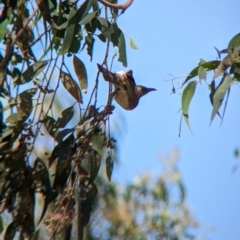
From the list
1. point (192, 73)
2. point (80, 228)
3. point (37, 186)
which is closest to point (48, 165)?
point (37, 186)

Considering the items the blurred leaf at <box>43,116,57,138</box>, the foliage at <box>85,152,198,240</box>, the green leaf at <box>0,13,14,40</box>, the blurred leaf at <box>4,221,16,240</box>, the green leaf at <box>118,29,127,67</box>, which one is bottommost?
the blurred leaf at <box>4,221,16,240</box>

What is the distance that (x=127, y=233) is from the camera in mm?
3898

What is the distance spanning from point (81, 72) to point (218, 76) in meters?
0.38

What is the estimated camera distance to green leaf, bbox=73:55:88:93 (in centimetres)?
189

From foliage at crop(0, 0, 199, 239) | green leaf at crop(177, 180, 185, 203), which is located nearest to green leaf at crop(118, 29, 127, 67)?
foliage at crop(0, 0, 199, 239)

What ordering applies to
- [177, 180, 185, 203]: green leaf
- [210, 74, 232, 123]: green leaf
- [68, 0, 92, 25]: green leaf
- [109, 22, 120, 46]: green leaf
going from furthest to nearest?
1. [177, 180, 185, 203]: green leaf
2. [109, 22, 120, 46]: green leaf
3. [68, 0, 92, 25]: green leaf
4. [210, 74, 232, 123]: green leaf

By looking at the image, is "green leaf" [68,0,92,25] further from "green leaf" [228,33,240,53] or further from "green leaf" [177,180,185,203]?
"green leaf" [177,180,185,203]

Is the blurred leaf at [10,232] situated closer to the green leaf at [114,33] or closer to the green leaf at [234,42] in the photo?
the green leaf at [114,33]

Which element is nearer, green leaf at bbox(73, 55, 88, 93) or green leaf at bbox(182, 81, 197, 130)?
green leaf at bbox(182, 81, 197, 130)

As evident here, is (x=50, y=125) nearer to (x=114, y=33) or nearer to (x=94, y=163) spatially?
(x=94, y=163)

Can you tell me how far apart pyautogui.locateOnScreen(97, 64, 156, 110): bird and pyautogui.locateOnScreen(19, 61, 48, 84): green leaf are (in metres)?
0.17

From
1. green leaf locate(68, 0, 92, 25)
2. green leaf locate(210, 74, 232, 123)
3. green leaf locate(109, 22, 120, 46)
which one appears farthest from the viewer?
green leaf locate(109, 22, 120, 46)

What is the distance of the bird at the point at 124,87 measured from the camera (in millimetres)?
1778

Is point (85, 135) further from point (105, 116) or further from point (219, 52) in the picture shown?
point (219, 52)
